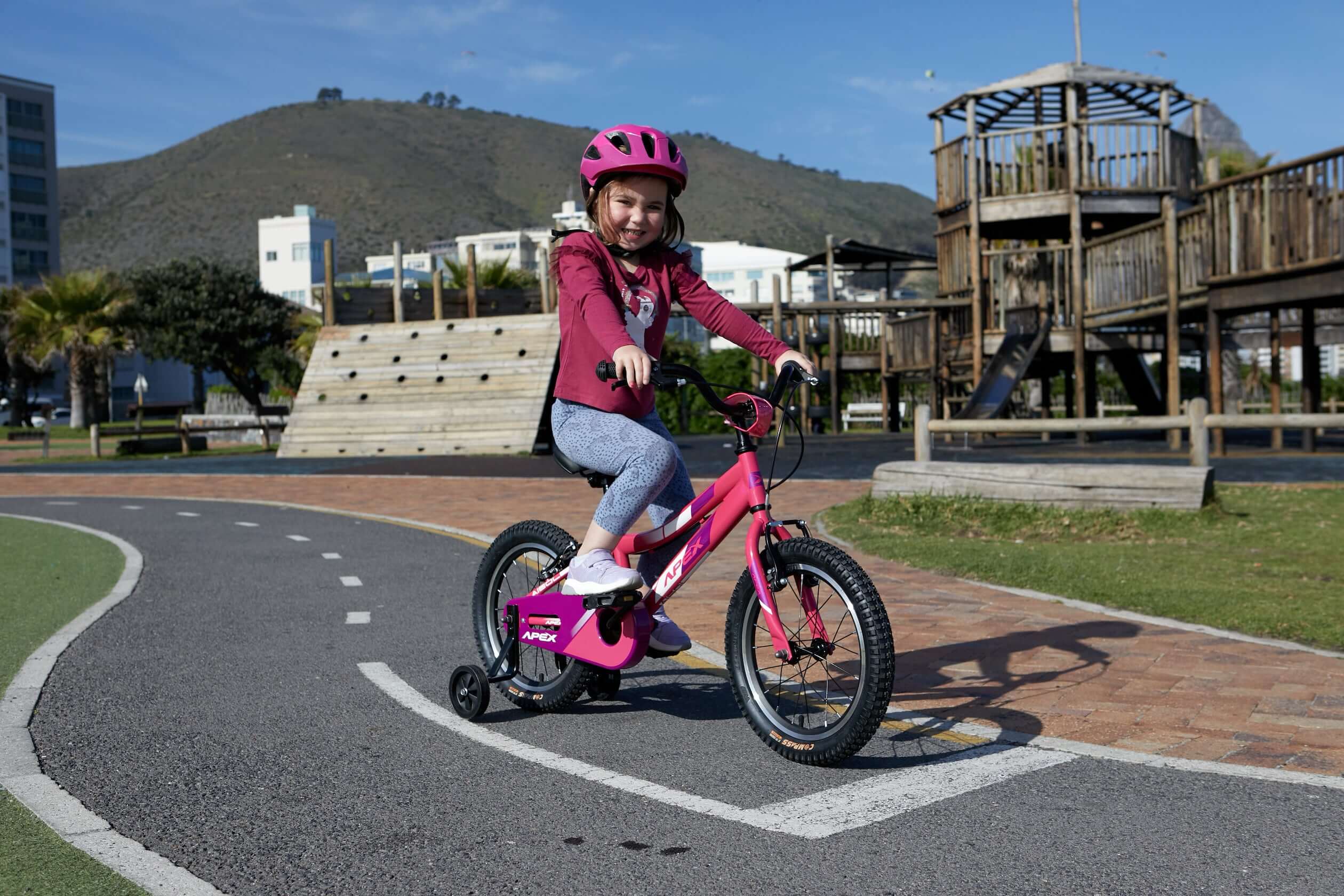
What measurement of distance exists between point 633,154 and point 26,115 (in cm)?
12650

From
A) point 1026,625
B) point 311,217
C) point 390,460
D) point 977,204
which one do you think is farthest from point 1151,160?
point 311,217

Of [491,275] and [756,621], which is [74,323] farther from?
[756,621]

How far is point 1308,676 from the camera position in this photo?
5312mm

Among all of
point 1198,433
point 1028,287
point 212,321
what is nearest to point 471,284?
point 1028,287

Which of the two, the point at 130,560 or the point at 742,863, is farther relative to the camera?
the point at 130,560

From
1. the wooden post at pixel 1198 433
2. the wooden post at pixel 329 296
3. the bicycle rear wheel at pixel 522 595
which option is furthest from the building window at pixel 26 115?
the bicycle rear wheel at pixel 522 595

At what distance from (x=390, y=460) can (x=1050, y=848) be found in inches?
789

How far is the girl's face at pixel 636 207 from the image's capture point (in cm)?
454

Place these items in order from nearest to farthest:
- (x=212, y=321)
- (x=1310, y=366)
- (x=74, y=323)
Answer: (x=1310, y=366)
(x=74, y=323)
(x=212, y=321)

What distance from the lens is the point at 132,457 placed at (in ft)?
94.9

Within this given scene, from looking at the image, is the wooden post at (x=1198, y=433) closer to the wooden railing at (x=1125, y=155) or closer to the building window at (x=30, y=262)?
the wooden railing at (x=1125, y=155)

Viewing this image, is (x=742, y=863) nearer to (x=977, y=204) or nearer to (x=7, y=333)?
(x=977, y=204)

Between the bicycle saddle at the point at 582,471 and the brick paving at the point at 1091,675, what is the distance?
1.44m

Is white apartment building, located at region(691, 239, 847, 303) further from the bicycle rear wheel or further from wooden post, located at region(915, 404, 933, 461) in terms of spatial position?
the bicycle rear wheel
